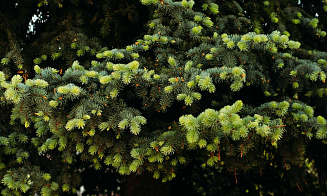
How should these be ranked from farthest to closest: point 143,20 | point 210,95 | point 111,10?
point 143,20 < point 111,10 < point 210,95

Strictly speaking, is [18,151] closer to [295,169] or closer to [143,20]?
[143,20]

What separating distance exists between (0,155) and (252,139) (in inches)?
87.7

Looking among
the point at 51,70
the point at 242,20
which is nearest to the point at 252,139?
the point at 242,20

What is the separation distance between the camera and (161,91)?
2.21m

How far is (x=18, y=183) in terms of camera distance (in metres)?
2.49

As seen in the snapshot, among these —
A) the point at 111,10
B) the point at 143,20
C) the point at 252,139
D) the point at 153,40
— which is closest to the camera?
A: the point at 252,139

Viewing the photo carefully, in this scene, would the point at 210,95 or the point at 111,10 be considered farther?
the point at 111,10

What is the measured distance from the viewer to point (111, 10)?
3.01 m

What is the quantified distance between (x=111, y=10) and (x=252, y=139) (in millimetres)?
1903

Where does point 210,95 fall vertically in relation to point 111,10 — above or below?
below

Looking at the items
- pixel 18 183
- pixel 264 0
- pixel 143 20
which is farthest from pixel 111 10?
pixel 18 183

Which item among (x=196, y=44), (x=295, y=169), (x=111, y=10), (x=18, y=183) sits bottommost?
(x=295, y=169)

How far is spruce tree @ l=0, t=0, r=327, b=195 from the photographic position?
1.97 m

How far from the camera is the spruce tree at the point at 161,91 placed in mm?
1967
